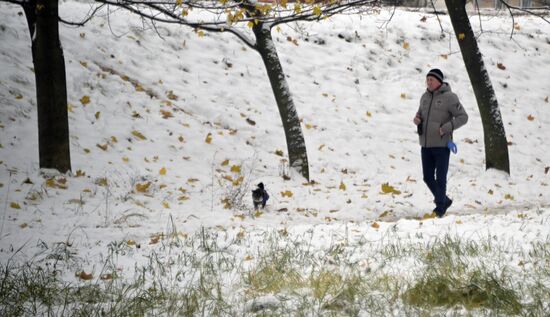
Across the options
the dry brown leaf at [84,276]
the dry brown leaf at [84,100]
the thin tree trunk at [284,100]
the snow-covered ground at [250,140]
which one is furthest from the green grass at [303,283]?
the dry brown leaf at [84,100]

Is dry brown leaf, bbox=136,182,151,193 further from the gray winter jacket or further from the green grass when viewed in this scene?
the gray winter jacket

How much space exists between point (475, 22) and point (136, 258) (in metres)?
17.3

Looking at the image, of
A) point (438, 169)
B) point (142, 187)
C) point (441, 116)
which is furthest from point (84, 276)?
point (441, 116)

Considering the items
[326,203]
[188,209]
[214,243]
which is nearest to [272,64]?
[326,203]

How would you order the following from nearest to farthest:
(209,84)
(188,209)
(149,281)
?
(149,281)
(188,209)
(209,84)

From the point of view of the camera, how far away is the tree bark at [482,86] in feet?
32.2

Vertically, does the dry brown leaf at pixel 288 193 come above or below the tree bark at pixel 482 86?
below

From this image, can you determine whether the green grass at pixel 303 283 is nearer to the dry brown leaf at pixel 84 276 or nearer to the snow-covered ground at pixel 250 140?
the dry brown leaf at pixel 84 276

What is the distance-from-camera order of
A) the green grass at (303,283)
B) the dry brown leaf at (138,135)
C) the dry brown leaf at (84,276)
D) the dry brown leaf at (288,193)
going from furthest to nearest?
the dry brown leaf at (138,135) → the dry brown leaf at (288,193) → the dry brown leaf at (84,276) → the green grass at (303,283)

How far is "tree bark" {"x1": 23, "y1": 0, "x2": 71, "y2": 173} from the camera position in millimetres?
Result: 7586

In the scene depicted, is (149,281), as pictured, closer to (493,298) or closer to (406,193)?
(493,298)

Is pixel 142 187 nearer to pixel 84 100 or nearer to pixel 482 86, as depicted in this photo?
pixel 84 100

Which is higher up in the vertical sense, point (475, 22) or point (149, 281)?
point (475, 22)

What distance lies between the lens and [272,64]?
32.1ft
